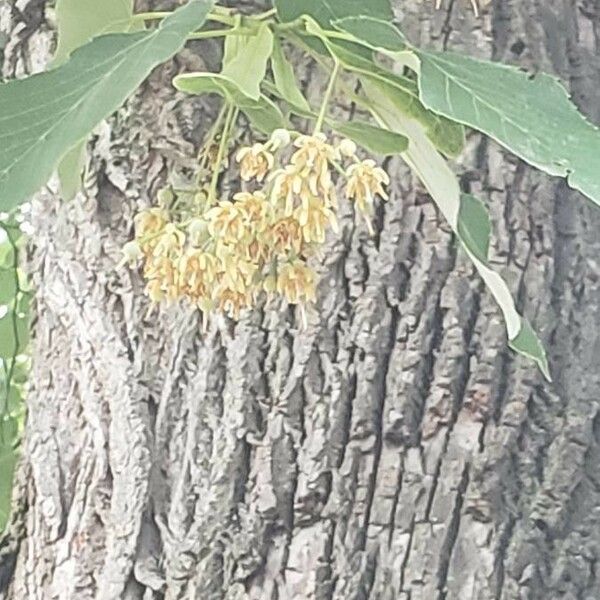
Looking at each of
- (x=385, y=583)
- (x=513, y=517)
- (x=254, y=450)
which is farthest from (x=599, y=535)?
(x=254, y=450)

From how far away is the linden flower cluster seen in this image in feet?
1.90

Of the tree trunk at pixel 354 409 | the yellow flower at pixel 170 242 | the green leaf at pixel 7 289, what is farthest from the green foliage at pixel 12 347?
the yellow flower at pixel 170 242

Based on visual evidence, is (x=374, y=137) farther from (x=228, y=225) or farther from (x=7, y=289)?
(x=7, y=289)

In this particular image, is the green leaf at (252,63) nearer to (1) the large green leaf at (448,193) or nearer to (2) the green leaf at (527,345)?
(1) the large green leaf at (448,193)

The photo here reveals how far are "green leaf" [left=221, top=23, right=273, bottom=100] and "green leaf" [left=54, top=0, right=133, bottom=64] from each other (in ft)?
0.30

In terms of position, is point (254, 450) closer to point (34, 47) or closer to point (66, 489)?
point (66, 489)

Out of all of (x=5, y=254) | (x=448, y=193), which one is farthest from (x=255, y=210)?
(x=5, y=254)

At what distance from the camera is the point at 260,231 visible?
60 centimetres

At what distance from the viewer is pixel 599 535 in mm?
846

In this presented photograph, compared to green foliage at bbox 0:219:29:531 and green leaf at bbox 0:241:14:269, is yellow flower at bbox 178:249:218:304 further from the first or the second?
green leaf at bbox 0:241:14:269

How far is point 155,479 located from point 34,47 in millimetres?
405

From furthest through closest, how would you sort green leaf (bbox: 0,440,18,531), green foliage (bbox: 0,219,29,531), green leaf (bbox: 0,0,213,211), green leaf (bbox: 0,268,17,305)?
green leaf (bbox: 0,268,17,305)
green foliage (bbox: 0,219,29,531)
green leaf (bbox: 0,440,18,531)
green leaf (bbox: 0,0,213,211)

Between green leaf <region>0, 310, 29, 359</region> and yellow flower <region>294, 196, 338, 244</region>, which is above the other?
yellow flower <region>294, 196, 338, 244</region>

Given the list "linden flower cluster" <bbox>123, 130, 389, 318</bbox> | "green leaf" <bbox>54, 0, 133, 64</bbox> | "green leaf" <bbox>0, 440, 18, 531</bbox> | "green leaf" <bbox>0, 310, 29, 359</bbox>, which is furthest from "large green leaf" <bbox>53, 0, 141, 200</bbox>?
"green leaf" <bbox>0, 310, 29, 359</bbox>
